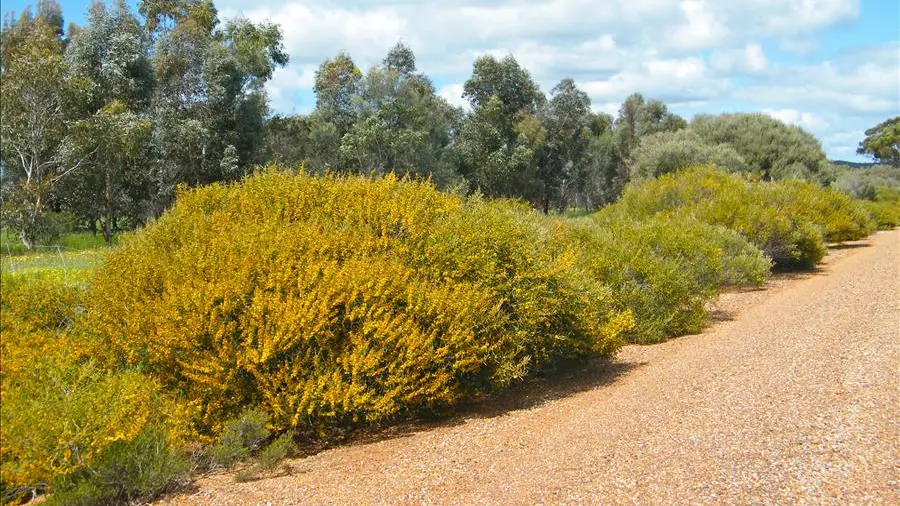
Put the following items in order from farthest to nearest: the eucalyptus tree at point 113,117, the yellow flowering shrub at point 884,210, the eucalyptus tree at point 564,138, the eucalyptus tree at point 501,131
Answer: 1. the eucalyptus tree at point 564,138
2. the eucalyptus tree at point 501,131
3. the yellow flowering shrub at point 884,210
4. the eucalyptus tree at point 113,117

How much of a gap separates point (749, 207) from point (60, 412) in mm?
18534

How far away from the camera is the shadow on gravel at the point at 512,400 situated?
8.07m

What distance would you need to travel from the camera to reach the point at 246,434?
6855 mm

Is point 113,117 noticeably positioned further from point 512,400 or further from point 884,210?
point 884,210

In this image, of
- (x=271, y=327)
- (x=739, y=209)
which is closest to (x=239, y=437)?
(x=271, y=327)

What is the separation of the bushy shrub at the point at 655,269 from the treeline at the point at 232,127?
4165 mm

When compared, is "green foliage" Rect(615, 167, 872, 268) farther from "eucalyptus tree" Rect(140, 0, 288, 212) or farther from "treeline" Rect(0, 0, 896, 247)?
"eucalyptus tree" Rect(140, 0, 288, 212)

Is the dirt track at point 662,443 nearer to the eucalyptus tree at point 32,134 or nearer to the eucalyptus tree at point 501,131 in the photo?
the eucalyptus tree at point 32,134

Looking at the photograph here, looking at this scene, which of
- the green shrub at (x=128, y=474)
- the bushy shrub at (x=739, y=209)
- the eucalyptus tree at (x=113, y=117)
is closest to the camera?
the green shrub at (x=128, y=474)

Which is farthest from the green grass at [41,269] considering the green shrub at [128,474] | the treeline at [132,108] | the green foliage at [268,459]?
the treeline at [132,108]

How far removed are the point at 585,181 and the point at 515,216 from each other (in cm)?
4901

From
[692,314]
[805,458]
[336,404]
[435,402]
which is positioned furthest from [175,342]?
[692,314]

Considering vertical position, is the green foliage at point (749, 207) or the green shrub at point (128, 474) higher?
the green foliage at point (749, 207)

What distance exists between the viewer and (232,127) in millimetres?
32844
